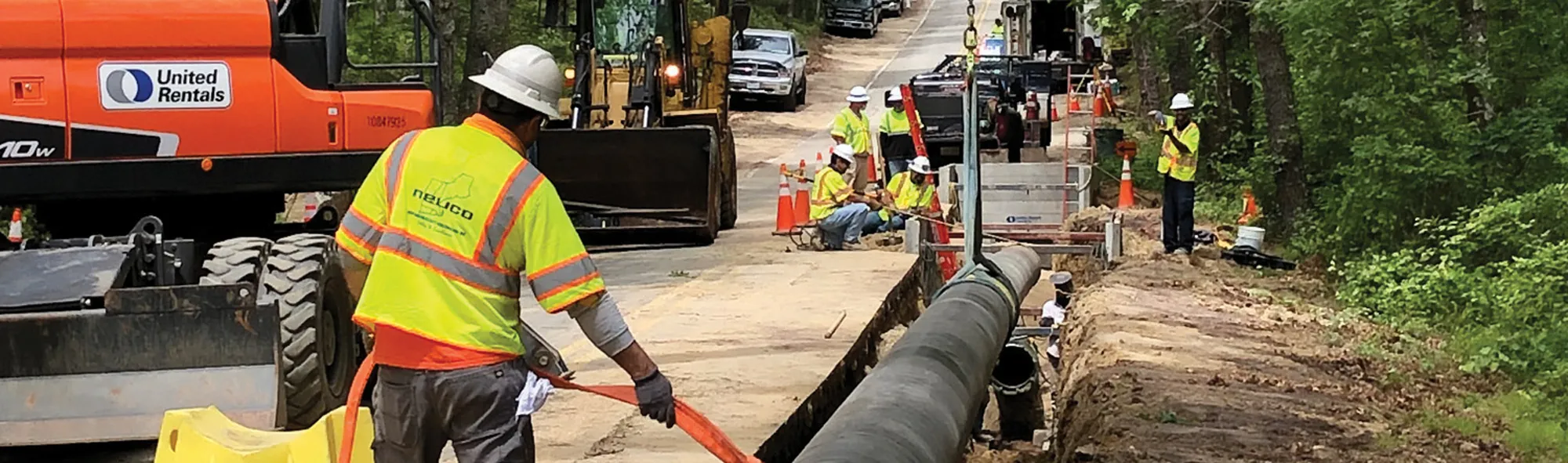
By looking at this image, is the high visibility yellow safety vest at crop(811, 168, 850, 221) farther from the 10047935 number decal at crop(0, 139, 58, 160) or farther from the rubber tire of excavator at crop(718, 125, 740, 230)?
the 10047935 number decal at crop(0, 139, 58, 160)

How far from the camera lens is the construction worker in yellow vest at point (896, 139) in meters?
22.8

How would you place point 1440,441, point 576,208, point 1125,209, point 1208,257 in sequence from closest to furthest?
point 1440,441 < point 576,208 < point 1208,257 < point 1125,209

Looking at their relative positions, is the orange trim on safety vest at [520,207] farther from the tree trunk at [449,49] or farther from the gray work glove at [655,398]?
the tree trunk at [449,49]

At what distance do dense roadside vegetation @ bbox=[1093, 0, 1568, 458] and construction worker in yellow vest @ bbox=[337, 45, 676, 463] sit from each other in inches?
256

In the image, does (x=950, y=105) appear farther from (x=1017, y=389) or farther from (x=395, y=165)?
(x=395, y=165)

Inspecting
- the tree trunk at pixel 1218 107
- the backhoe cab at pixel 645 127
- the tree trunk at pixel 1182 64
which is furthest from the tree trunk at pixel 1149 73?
the backhoe cab at pixel 645 127

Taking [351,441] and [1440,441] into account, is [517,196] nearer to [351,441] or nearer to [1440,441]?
[351,441]

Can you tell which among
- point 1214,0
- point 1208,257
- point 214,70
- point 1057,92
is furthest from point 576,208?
point 1057,92

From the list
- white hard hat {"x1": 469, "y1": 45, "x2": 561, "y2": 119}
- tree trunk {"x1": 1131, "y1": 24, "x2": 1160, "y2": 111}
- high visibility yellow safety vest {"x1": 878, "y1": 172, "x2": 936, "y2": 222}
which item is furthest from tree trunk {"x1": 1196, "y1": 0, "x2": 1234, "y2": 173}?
white hard hat {"x1": 469, "y1": 45, "x2": 561, "y2": 119}

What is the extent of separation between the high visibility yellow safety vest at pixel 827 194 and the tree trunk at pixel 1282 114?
4046mm

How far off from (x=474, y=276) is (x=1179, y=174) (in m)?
13.8

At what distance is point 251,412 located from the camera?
300 inches

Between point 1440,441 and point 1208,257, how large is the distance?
891 cm

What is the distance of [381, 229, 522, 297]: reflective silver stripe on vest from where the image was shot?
5.18 metres
